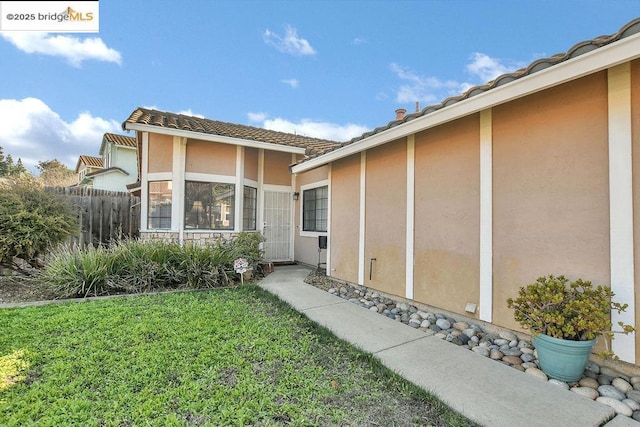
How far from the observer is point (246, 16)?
862cm

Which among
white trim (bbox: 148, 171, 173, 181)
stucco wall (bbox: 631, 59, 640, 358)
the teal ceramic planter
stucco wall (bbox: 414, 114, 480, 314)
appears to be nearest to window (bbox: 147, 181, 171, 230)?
white trim (bbox: 148, 171, 173, 181)

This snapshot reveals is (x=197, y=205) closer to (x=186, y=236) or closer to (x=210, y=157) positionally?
(x=186, y=236)

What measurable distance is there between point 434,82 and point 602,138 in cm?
929

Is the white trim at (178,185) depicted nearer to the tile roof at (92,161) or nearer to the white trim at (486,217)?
the white trim at (486,217)

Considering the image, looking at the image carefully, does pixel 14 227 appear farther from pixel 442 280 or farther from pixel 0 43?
pixel 442 280

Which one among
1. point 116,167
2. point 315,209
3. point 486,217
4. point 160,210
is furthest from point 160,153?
point 116,167

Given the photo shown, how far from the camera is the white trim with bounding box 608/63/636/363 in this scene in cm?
264

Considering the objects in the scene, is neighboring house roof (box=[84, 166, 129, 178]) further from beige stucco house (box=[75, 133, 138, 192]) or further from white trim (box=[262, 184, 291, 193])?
white trim (box=[262, 184, 291, 193])

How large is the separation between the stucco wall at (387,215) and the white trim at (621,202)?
8.77 feet

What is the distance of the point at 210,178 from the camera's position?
8.05m

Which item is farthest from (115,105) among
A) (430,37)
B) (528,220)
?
(528,220)

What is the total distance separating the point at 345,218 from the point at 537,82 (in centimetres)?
434

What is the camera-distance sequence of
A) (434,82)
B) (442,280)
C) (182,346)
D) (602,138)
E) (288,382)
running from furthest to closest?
(434,82)
(442,280)
(182,346)
(602,138)
(288,382)

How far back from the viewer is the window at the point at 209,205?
7.90 meters
